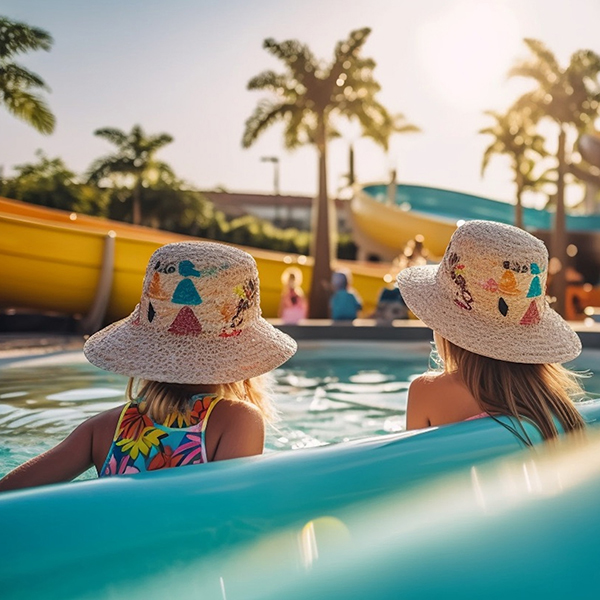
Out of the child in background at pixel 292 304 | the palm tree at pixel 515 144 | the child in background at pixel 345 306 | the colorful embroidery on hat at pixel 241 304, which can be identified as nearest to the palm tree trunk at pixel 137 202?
the palm tree at pixel 515 144

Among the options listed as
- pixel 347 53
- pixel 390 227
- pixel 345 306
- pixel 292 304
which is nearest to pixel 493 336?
pixel 345 306

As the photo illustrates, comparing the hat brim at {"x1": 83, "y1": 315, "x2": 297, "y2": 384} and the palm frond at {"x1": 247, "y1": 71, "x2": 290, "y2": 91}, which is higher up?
the palm frond at {"x1": 247, "y1": 71, "x2": 290, "y2": 91}

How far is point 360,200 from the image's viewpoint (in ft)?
97.1

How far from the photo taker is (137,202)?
32.8 m

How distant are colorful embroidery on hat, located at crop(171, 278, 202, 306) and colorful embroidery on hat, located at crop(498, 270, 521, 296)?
0.80 metres

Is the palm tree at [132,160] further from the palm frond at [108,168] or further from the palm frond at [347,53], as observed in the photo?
the palm frond at [347,53]

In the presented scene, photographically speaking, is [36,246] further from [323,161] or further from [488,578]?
[488,578]

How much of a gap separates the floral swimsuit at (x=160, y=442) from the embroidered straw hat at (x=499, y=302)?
2.31 feet

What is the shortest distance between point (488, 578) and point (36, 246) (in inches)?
401

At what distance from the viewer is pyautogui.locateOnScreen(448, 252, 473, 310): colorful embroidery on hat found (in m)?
2.08

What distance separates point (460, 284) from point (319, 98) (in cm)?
1480

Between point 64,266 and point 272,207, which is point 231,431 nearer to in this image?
point 64,266

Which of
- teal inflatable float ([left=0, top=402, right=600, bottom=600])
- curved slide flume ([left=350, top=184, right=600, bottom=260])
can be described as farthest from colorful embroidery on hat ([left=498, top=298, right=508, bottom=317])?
curved slide flume ([left=350, top=184, right=600, bottom=260])

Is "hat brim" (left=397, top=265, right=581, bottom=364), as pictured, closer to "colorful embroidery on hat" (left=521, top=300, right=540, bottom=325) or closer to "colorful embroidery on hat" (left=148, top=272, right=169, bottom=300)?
"colorful embroidery on hat" (left=521, top=300, right=540, bottom=325)
